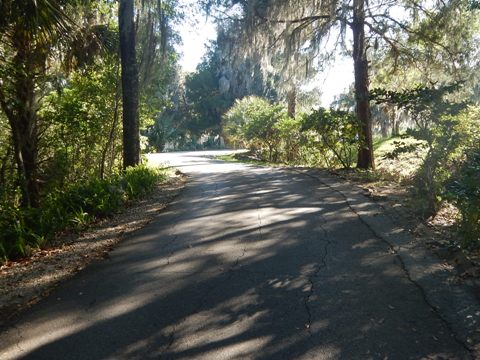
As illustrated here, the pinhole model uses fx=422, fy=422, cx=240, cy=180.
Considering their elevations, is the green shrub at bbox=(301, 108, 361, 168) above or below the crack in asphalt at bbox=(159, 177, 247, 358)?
above

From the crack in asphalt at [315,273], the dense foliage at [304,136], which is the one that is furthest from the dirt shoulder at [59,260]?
the dense foliage at [304,136]

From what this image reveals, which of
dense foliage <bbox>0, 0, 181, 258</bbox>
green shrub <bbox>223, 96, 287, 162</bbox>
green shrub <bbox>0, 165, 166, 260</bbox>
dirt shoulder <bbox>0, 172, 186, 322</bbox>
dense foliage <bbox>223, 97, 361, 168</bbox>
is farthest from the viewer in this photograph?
green shrub <bbox>223, 96, 287, 162</bbox>

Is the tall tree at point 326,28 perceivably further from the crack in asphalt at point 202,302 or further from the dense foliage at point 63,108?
the crack in asphalt at point 202,302

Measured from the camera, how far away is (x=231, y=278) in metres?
4.51

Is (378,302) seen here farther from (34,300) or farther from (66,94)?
(66,94)

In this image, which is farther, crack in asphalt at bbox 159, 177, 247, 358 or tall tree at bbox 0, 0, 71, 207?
tall tree at bbox 0, 0, 71, 207

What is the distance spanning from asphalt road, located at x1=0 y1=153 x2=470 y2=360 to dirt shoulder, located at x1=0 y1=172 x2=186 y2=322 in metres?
0.22

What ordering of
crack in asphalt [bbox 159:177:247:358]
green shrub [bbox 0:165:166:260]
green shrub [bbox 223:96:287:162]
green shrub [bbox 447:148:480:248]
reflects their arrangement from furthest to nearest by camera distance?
green shrub [bbox 223:96:287:162]
green shrub [bbox 0:165:166:260]
green shrub [bbox 447:148:480:248]
crack in asphalt [bbox 159:177:247:358]

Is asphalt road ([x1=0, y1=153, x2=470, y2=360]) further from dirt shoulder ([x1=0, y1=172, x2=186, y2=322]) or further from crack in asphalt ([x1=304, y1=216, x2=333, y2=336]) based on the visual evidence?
dirt shoulder ([x1=0, y1=172, x2=186, y2=322])

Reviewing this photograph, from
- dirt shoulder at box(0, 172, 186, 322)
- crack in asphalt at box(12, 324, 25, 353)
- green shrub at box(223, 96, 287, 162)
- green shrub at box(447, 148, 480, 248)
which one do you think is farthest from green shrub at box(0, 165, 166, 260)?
green shrub at box(223, 96, 287, 162)

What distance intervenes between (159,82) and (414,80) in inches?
380

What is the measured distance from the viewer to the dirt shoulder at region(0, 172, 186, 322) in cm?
429

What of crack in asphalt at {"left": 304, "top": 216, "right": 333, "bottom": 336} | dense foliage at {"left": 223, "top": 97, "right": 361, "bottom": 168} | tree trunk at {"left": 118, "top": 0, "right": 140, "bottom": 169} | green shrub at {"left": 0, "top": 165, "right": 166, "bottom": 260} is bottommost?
crack in asphalt at {"left": 304, "top": 216, "right": 333, "bottom": 336}

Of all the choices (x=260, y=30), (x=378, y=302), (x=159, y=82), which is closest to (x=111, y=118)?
(x=159, y=82)
